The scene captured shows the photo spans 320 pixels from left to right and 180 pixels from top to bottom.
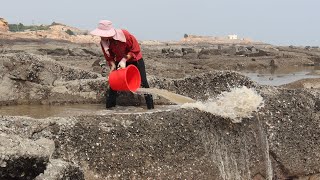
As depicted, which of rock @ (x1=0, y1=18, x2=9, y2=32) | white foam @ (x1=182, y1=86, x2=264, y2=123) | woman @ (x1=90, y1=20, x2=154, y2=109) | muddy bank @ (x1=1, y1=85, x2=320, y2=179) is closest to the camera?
muddy bank @ (x1=1, y1=85, x2=320, y2=179)

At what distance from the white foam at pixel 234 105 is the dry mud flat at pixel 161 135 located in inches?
2.7

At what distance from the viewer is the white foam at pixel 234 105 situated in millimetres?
5688

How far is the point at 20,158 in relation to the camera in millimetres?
3574

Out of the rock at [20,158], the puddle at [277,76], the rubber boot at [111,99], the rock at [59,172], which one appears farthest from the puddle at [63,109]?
the puddle at [277,76]

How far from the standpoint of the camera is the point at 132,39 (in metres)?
6.97

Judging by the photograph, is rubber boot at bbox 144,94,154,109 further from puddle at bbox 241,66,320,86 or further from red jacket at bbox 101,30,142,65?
puddle at bbox 241,66,320,86

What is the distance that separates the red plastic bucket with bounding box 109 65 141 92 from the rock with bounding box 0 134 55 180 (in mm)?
2603

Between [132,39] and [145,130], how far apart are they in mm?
2108

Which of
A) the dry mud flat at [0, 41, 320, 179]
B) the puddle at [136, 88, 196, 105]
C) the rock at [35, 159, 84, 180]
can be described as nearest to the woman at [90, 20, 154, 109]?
the puddle at [136, 88, 196, 105]

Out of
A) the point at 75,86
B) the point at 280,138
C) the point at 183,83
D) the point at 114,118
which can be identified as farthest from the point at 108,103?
the point at 280,138

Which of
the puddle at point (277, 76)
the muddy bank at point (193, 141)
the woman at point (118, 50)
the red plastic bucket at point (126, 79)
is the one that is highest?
the woman at point (118, 50)

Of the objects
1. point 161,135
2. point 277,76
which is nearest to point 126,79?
point 161,135

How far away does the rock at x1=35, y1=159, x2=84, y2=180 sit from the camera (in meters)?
3.83

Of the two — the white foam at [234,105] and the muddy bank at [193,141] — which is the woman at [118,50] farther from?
the muddy bank at [193,141]
